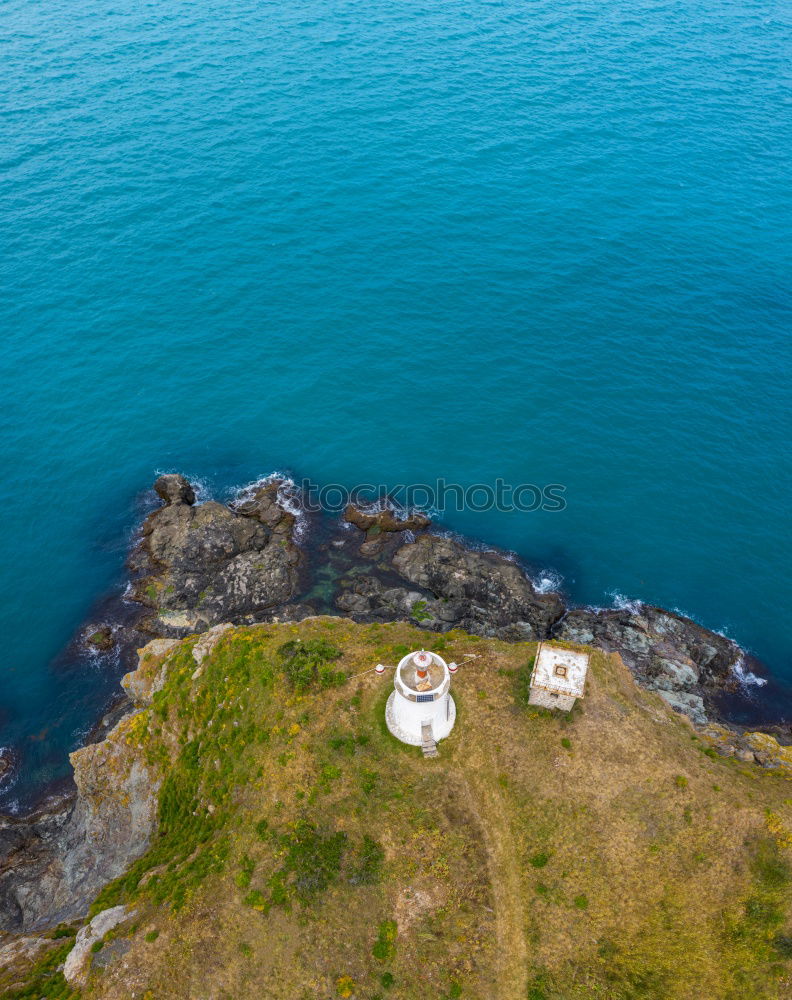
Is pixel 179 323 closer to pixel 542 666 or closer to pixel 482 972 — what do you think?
pixel 542 666

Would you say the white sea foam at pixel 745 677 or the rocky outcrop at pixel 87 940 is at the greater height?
the rocky outcrop at pixel 87 940

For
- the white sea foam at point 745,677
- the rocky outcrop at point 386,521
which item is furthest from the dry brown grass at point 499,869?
the rocky outcrop at point 386,521

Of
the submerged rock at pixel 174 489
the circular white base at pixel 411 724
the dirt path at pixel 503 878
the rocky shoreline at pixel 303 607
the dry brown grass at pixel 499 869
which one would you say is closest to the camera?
the dry brown grass at pixel 499 869

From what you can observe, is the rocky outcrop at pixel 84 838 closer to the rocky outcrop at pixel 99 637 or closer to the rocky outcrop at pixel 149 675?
the rocky outcrop at pixel 149 675

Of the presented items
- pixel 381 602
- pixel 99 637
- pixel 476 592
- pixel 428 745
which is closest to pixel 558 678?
pixel 428 745

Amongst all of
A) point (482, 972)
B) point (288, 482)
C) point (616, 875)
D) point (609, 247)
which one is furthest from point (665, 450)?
point (482, 972)

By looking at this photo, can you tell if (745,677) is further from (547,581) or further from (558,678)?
(558,678)
